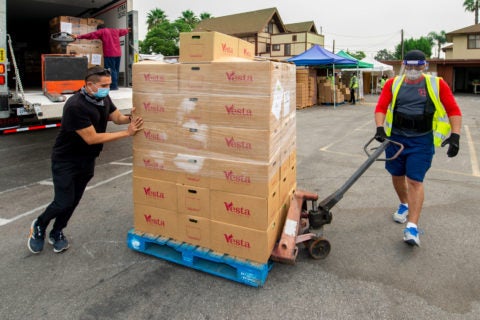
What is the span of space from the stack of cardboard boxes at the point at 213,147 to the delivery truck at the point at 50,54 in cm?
344

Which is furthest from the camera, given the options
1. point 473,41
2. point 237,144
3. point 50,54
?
point 473,41

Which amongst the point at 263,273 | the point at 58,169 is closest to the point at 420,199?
the point at 263,273

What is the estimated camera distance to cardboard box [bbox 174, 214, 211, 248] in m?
3.34

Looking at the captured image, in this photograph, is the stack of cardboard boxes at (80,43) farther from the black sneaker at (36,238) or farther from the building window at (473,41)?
the building window at (473,41)

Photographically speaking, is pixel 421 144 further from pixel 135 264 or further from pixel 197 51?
pixel 135 264

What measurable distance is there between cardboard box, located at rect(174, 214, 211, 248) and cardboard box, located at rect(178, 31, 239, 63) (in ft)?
4.45

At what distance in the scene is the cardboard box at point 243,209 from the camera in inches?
122

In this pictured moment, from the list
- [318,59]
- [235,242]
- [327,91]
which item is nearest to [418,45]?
[327,91]

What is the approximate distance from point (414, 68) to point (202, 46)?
2.21 m

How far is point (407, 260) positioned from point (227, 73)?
242 centimetres

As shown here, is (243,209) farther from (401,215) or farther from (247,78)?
(401,215)

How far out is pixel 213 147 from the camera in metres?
3.18

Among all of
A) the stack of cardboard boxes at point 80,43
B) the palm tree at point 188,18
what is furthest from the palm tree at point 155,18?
the stack of cardboard boxes at point 80,43

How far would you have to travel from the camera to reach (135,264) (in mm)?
3500
